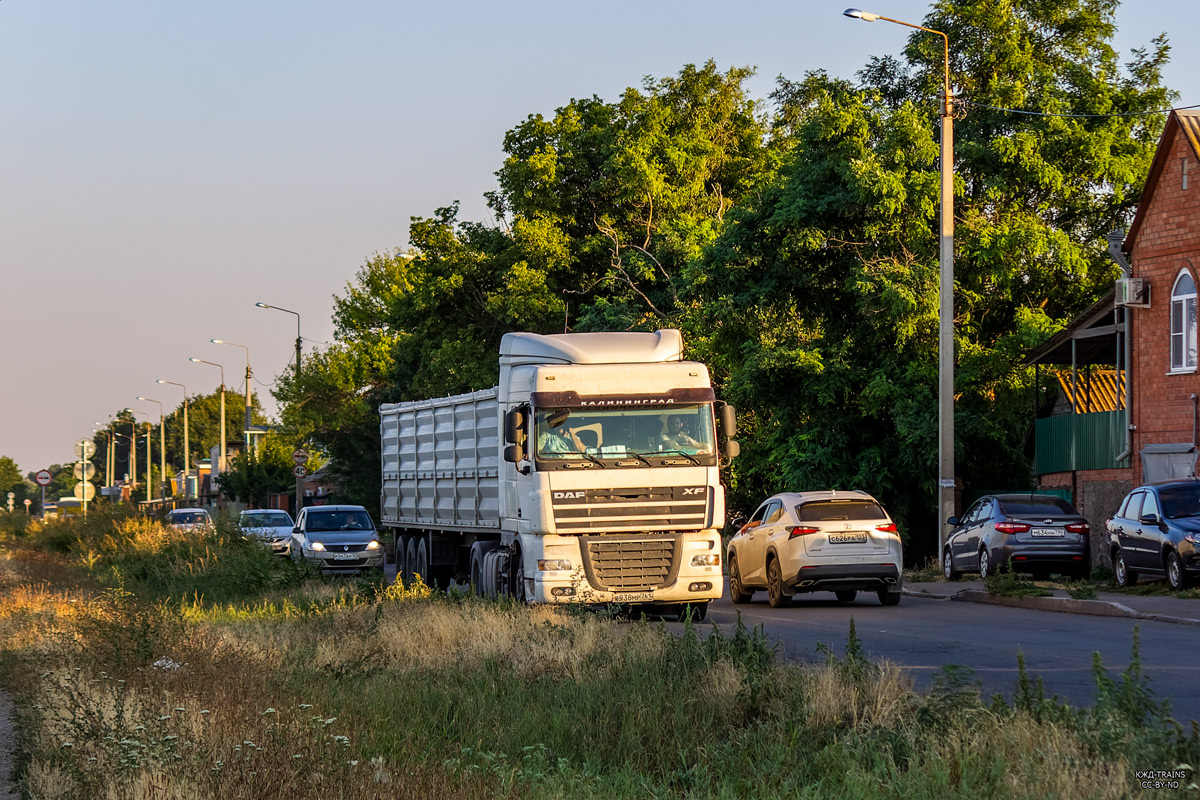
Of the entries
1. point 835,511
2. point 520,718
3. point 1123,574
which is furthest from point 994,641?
point 1123,574

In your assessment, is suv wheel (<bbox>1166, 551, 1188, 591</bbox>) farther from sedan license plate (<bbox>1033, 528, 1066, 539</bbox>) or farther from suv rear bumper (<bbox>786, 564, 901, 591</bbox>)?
suv rear bumper (<bbox>786, 564, 901, 591</bbox>)

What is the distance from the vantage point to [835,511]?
22.0 metres

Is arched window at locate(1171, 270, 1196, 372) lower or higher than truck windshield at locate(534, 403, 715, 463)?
higher

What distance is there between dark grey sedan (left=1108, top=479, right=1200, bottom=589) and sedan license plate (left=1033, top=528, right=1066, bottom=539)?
972 mm

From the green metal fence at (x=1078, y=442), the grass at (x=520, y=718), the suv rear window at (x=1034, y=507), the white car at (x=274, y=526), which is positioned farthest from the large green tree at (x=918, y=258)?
the grass at (x=520, y=718)

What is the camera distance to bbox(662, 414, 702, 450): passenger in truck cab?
61.0 ft

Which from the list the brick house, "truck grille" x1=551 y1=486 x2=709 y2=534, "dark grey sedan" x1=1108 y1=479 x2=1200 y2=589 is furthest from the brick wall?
"truck grille" x1=551 y1=486 x2=709 y2=534

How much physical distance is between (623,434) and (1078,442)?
1857cm

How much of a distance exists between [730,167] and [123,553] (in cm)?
2699

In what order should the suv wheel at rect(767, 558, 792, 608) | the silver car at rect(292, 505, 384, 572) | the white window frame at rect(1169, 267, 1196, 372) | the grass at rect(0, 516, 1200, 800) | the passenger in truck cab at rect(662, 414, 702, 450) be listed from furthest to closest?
1. the silver car at rect(292, 505, 384, 572)
2. the white window frame at rect(1169, 267, 1196, 372)
3. the suv wheel at rect(767, 558, 792, 608)
4. the passenger in truck cab at rect(662, 414, 702, 450)
5. the grass at rect(0, 516, 1200, 800)

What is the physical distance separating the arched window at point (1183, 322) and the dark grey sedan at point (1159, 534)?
6322mm

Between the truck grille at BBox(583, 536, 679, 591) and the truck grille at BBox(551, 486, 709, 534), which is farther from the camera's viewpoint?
the truck grille at BBox(583, 536, 679, 591)

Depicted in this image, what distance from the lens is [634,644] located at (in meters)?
12.5

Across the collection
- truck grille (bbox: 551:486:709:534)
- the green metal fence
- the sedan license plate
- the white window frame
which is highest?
the white window frame
